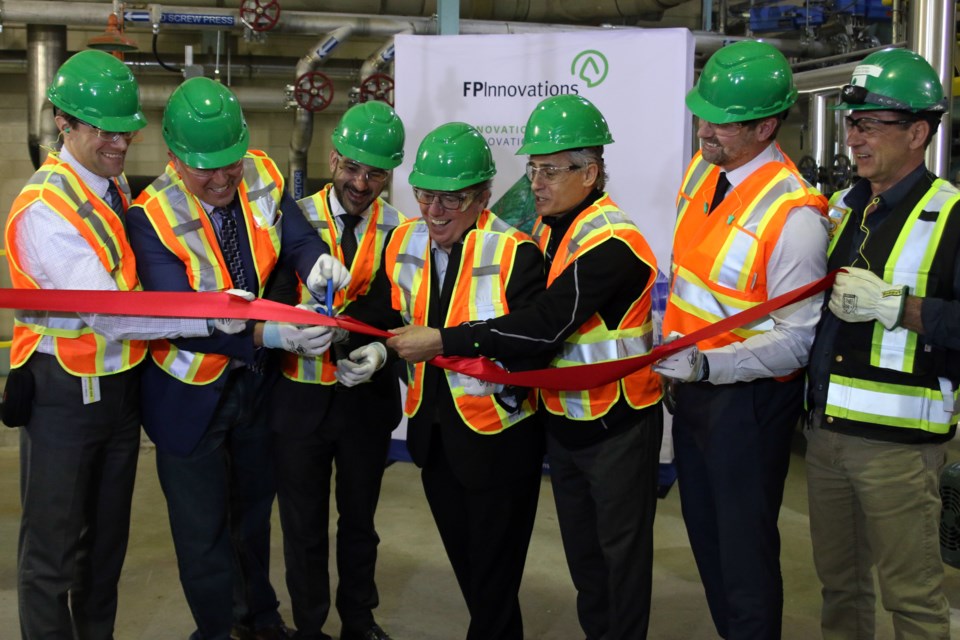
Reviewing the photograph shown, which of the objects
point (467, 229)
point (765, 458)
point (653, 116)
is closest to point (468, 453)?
point (467, 229)

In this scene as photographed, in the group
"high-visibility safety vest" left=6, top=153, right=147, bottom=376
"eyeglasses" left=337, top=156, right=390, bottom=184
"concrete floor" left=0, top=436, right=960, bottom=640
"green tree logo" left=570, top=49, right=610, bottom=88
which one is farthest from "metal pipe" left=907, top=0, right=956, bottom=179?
"high-visibility safety vest" left=6, top=153, right=147, bottom=376

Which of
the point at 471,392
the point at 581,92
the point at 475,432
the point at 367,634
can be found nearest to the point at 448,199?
the point at 471,392

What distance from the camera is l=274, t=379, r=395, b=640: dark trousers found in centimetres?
302

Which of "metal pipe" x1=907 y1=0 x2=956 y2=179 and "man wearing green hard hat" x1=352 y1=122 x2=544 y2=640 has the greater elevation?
"metal pipe" x1=907 y1=0 x2=956 y2=179

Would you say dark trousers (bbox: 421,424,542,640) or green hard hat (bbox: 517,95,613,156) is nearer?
green hard hat (bbox: 517,95,613,156)

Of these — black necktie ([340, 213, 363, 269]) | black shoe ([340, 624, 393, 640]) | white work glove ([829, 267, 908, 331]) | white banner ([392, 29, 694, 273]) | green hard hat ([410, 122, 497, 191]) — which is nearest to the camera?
white work glove ([829, 267, 908, 331])

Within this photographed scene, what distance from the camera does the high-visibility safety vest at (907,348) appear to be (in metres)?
2.35

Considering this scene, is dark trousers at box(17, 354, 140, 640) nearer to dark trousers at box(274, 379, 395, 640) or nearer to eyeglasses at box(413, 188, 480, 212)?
dark trousers at box(274, 379, 395, 640)

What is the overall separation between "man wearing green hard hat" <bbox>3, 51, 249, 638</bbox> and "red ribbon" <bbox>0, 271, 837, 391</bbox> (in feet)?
0.18

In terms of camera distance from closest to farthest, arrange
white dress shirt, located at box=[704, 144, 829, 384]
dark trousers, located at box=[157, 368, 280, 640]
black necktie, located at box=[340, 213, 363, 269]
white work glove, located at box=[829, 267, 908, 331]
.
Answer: white work glove, located at box=[829, 267, 908, 331]
white dress shirt, located at box=[704, 144, 829, 384]
dark trousers, located at box=[157, 368, 280, 640]
black necktie, located at box=[340, 213, 363, 269]

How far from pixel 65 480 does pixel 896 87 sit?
2.39m

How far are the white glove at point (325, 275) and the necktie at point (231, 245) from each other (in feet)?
0.71

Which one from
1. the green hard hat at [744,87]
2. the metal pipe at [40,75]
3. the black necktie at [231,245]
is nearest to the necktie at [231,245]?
the black necktie at [231,245]

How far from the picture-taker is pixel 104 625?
9.86 feet
